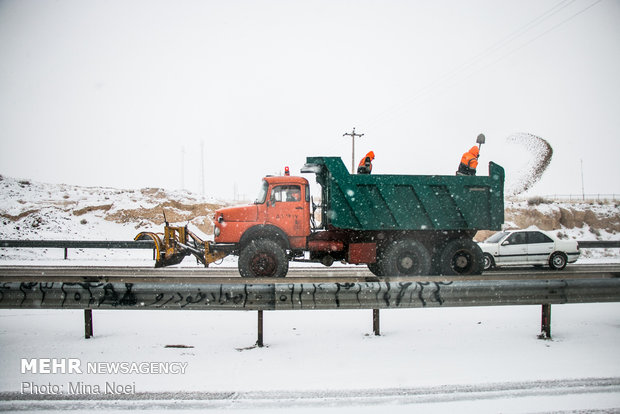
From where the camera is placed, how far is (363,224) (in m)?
7.78

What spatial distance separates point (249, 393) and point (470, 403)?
188 centimetres

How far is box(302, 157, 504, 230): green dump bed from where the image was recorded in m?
7.75

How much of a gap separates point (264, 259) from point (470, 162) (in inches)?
213

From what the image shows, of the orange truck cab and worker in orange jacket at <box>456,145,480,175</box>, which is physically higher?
worker in orange jacket at <box>456,145,480,175</box>

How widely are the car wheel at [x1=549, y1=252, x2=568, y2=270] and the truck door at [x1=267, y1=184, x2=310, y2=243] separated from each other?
8.85m

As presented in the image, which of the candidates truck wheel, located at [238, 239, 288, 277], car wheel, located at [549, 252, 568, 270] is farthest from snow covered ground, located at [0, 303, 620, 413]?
car wheel, located at [549, 252, 568, 270]

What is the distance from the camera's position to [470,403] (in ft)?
9.45

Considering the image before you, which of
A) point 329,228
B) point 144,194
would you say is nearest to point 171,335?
point 329,228

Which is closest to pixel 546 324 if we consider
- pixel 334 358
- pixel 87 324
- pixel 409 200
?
pixel 334 358

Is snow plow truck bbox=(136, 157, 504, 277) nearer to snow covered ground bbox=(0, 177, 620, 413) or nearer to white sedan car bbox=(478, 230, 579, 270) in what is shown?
snow covered ground bbox=(0, 177, 620, 413)

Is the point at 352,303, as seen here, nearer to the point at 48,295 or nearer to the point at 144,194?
the point at 48,295

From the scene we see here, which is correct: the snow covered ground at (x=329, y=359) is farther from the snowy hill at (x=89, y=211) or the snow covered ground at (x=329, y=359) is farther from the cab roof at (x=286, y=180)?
the snowy hill at (x=89, y=211)

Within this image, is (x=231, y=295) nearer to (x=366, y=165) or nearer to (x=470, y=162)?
(x=366, y=165)

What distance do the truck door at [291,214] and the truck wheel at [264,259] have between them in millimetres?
504
